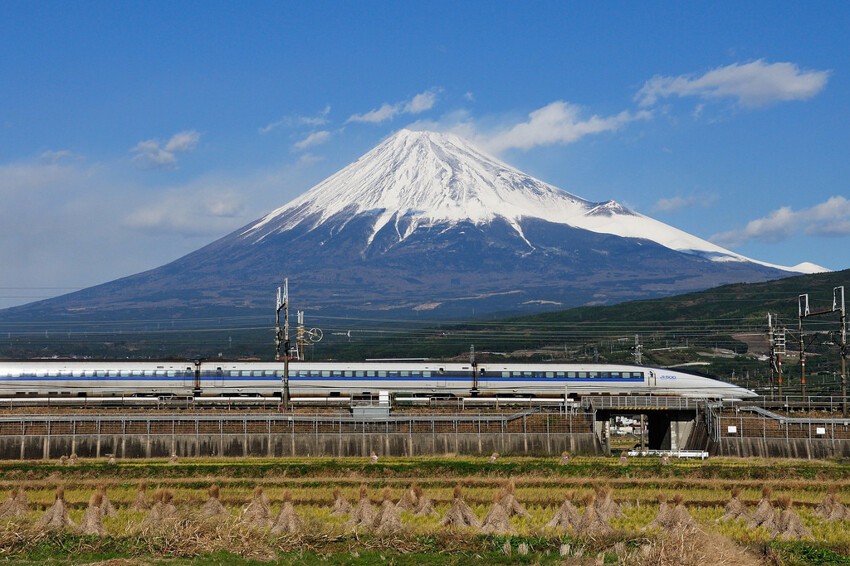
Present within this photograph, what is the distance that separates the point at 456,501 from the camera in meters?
31.6

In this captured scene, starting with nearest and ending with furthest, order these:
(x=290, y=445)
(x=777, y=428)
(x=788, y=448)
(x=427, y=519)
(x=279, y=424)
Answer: (x=427, y=519), (x=788, y=448), (x=290, y=445), (x=777, y=428), (x=279, y=424)

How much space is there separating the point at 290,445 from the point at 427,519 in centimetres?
2607

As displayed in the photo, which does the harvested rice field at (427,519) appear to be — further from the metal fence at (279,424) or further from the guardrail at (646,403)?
the guardrail at (646,403)

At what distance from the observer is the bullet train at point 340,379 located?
267 ft

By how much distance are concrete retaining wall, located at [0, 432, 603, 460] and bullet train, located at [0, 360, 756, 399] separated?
69.3 ft

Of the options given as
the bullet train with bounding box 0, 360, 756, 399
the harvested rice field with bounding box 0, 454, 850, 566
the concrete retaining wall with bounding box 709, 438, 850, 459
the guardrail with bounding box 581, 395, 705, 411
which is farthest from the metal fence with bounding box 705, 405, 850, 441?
the bullet train with bounding box 0, 360, 756, 399

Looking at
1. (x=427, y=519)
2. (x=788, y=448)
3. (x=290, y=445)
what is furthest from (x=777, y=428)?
(x=427, y=519)

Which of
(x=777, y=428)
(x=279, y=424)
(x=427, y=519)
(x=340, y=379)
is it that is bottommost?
(x=427, y=519)

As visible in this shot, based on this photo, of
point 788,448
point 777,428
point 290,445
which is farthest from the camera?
point 777,428

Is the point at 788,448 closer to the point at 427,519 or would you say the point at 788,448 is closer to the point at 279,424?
the point at 279,424

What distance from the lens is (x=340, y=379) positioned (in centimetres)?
8225

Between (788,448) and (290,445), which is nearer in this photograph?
(788,448)

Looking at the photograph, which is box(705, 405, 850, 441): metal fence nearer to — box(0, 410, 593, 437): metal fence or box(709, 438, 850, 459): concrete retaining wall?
box(709, 438, 850, 459): concrete retaining wall

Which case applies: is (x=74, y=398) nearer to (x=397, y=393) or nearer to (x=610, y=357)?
(x=397, y=393)
